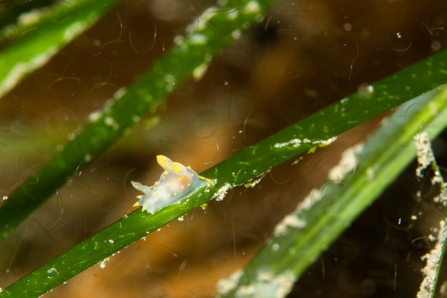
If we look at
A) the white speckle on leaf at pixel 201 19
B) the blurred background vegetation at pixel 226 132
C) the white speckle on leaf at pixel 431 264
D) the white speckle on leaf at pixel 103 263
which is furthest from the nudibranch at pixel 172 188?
the white speckle on leaf at pixel 431 264

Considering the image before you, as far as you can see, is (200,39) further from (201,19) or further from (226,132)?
(226,132)

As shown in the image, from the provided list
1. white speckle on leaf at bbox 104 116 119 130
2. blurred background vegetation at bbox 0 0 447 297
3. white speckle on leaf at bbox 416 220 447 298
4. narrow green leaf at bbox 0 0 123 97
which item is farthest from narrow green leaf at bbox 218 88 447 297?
narrow green leaf at bbox 0 0 123 97

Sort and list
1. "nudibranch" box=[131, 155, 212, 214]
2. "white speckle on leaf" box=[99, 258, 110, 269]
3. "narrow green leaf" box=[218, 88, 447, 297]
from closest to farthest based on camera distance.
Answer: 1. "nudibranch" box=[131, 155, 212, 214]
2. "narrow green leaf" box=[218, 88, 447, 297]
3. "white speckle on leaf" box=[99, 258, 110, 269]

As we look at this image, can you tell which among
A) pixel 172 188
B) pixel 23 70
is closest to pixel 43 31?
pixel 23 70

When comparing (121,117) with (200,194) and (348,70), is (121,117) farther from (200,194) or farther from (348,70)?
(348,70)

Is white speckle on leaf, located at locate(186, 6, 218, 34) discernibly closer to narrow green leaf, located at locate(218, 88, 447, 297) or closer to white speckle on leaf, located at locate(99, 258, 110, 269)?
narrow green leaf, located at locate(218, 88, 447, 297)

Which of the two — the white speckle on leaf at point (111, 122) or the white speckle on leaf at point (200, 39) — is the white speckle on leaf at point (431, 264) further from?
the white speckle on leaf at point (111, 122)
